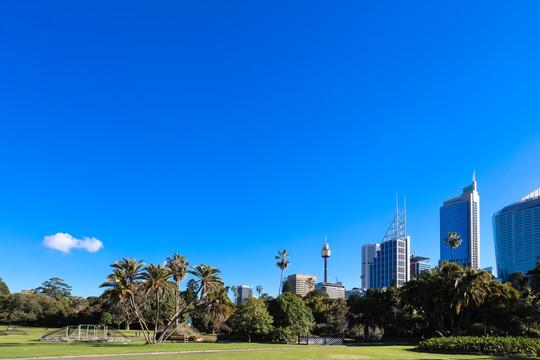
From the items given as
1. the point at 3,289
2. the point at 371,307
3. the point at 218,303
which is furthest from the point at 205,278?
the point at 3,289

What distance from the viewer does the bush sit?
36.2 meters

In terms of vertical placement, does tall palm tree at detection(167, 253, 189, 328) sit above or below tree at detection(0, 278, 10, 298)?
above

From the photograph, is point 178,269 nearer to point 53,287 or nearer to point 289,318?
point 289,318

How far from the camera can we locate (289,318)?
201 ft

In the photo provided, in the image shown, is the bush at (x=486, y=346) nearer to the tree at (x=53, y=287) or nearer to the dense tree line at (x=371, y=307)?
the dense tree line at (x=371, y=307)

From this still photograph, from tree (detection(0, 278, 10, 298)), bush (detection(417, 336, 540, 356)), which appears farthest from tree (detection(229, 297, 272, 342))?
tree (detection(0, 278, 10, 298))

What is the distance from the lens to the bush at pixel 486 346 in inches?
1423

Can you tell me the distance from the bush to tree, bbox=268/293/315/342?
23.1m

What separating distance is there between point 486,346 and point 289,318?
28263 mm

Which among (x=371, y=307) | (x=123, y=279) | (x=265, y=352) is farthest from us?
(x=371, y=307)

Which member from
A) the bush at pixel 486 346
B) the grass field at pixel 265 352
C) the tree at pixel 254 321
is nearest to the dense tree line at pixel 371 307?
the tree at pixel 254 321

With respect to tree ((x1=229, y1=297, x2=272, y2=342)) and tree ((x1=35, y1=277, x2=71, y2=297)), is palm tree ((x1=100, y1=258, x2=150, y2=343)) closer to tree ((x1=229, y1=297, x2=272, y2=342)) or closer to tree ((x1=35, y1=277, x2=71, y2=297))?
tree ((x1=229, y1=297, x2=272, y2=342))

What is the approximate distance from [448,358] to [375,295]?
131 ft

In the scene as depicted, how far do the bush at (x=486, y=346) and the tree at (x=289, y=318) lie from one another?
2305 cm
